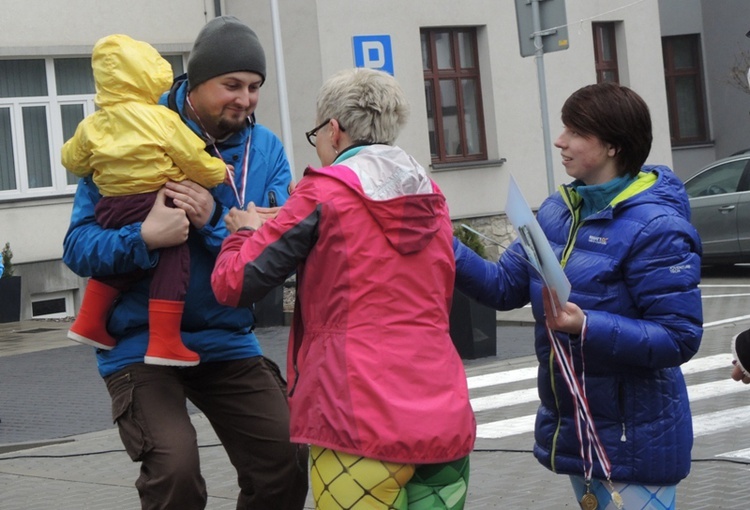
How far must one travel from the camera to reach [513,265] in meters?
4.29

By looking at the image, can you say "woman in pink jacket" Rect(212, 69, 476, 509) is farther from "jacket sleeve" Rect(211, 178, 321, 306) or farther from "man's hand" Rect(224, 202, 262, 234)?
"man's hand" Rect(224, 202, 262, 234)

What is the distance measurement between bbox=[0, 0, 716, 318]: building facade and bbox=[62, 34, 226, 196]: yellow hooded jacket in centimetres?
1260

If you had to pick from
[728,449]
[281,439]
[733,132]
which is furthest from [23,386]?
[733,132]

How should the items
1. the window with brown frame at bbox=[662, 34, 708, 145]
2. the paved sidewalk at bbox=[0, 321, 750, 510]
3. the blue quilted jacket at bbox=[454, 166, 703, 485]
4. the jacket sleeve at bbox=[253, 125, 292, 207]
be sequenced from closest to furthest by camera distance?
the blue quilted jacket at bbox=[454, 166, 703, 485]
the jacket sleeve at bbox=[253, 125, 292, 207]
the paved sidewalk at bbox=[0, 321, 750, 510]
the window with brown frame at bbox=[662, 34, 708, 145]

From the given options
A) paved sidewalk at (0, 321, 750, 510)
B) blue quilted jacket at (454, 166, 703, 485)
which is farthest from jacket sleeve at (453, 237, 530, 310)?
paved sidewalk at (0, 321, 750, 510)

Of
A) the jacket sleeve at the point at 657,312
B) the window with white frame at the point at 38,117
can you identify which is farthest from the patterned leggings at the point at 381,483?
the window with white frame at the point at 38,117

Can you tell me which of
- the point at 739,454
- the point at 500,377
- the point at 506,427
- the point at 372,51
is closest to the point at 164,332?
the point at 739,454

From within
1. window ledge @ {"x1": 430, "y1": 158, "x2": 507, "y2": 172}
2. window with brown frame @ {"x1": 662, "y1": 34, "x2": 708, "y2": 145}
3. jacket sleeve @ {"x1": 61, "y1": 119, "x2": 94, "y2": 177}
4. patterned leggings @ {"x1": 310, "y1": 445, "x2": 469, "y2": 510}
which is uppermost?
window with brown frame @ {"x1": 662, "y1": 34, "x2": 708, "y2": 145}

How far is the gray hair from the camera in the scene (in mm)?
3748

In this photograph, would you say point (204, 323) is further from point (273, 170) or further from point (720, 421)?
point (720, 421)

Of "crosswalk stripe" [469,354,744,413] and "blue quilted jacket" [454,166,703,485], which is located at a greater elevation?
"blue quilted jacket" [454,166,703,485]

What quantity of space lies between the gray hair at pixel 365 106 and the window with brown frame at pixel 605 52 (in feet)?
68.4

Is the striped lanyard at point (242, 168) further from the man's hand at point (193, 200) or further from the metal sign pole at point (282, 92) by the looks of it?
the metal sign pole at point (282, 92)

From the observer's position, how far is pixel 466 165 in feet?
70.6
